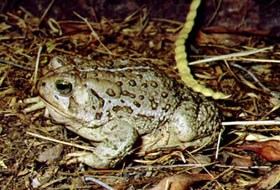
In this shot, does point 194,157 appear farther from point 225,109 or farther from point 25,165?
point 25,165

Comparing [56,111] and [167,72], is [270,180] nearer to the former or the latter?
[167,72]

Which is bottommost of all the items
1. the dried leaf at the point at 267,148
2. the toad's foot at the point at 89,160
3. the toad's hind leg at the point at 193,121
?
the toad's foot at the point at 89,160

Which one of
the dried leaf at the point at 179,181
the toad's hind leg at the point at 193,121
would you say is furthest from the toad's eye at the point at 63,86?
the dried leaf at the point at 179,181

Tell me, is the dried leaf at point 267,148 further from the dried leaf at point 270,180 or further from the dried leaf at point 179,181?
the dried leaf at point 179,181

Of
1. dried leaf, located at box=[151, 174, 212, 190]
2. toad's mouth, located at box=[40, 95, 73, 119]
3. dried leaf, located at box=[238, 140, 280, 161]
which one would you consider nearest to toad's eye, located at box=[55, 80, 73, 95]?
toad's mouth, located at box=[40, 95, 73, 119]

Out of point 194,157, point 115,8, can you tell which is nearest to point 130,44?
point 115,8

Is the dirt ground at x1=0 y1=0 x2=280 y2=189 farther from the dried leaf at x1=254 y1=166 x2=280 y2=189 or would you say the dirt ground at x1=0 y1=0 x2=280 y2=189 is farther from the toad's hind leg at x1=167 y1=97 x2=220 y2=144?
the toad's hind leg at x1=167 y1=97 x2=220 y2=144

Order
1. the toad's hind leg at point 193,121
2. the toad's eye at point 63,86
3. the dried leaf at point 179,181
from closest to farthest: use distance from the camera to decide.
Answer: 1. the dried leaf at point 179,181
2. the toad's eye at point 63,86
3. the toad's hind leg at point 193,121
